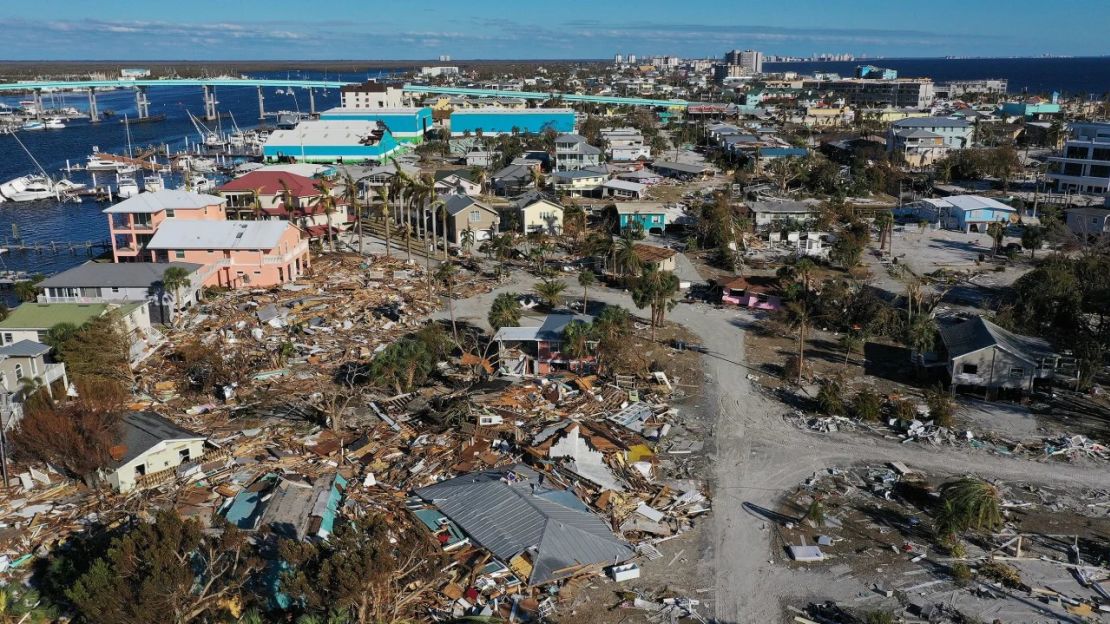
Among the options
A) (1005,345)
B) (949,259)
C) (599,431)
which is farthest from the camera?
(949,259)

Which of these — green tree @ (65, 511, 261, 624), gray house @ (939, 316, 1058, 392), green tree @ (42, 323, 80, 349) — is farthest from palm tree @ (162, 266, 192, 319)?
gray house @ (939, 316, 1058, 392)

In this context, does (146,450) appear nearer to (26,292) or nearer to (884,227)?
(26,292)

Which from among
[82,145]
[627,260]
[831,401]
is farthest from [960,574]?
[82,145]

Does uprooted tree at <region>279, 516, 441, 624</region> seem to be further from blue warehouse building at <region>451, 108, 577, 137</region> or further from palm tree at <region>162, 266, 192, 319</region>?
blue warehouse building at <region>451, 108, 577, 137</region>

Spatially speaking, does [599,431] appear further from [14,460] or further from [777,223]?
[777,223]

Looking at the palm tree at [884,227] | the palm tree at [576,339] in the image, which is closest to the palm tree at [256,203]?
the palm tree at [576,339]

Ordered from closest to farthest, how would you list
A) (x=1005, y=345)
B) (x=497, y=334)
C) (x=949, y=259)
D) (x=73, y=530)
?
(x=73, y=530)
(x=1005, y=345)
(x=497, y=334)
(x=949, y=259)

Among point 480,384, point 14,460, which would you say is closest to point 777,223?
point 480,384
